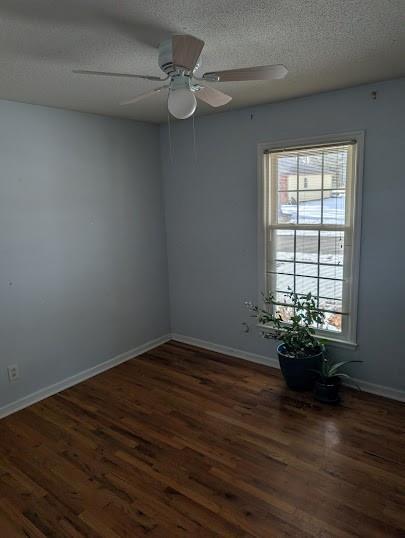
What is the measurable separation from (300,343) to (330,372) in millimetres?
328

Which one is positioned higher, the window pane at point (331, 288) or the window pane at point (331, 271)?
the window pane at point (331, 271)

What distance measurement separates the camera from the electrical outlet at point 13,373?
3.06m

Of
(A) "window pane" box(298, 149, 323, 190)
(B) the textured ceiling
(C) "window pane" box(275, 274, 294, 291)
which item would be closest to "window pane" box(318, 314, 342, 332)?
(C) "window pane" box(275, 274, 294, 291)

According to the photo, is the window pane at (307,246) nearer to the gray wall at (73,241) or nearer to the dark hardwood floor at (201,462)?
the dark hardwood floor at (201,462)

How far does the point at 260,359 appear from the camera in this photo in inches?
151

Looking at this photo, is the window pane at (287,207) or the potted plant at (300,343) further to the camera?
the window pane at (287,207)

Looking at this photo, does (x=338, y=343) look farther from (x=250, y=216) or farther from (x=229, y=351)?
(x=250, y=216)

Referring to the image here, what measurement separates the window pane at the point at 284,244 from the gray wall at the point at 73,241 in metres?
1.35

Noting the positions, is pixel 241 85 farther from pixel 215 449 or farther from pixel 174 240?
pixel 215 449

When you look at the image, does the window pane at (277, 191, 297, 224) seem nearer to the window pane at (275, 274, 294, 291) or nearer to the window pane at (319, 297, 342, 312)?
the window pane at (275, 274, 294, 291)

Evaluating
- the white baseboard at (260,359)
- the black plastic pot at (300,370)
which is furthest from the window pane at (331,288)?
the white baseboard at (260,359)

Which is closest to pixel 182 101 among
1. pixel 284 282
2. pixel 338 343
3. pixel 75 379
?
pixel 284 282

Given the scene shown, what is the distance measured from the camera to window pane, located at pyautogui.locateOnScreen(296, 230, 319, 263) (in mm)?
3332

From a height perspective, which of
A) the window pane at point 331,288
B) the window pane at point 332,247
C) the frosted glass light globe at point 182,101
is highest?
the frosted glass light globe at point 182,101
